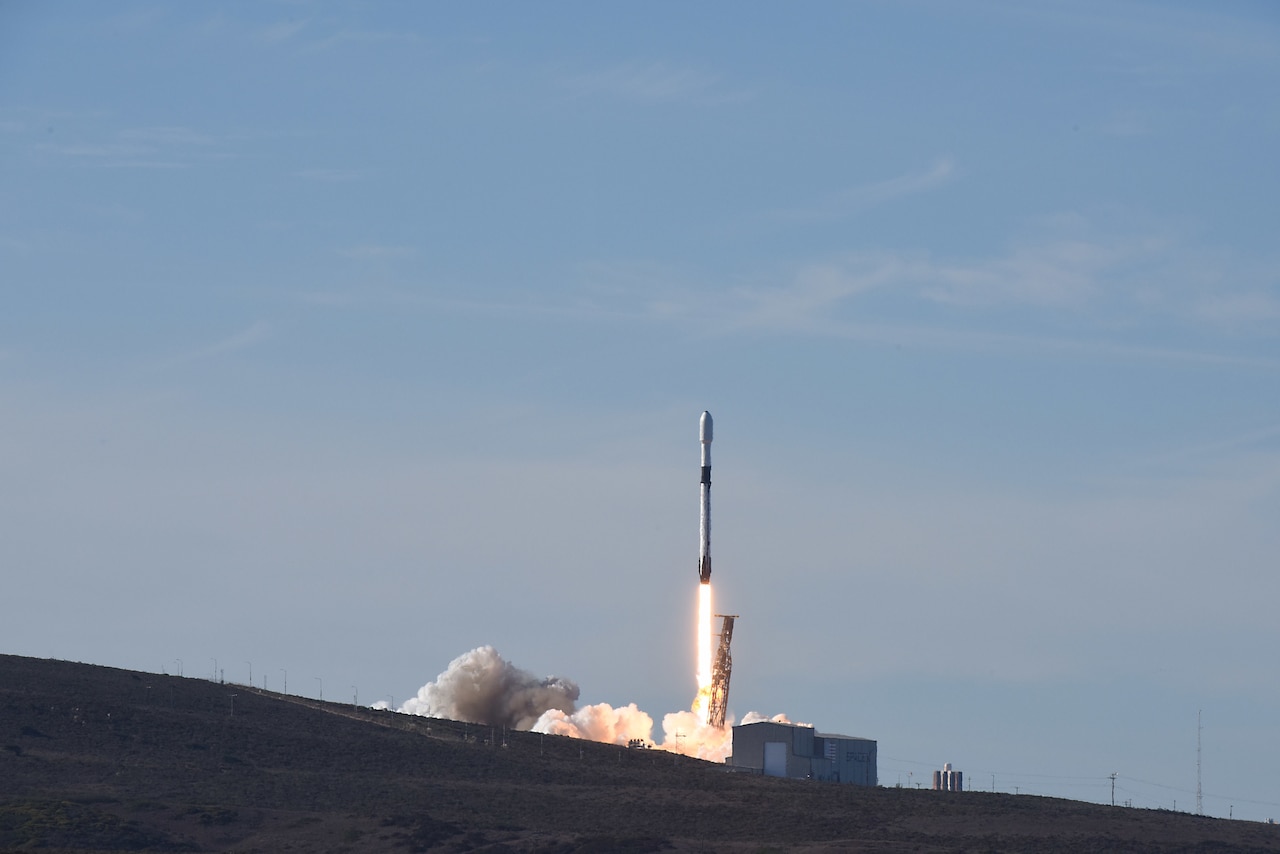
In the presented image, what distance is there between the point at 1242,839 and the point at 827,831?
24.1 meters

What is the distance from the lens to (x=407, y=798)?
125625 millimetres

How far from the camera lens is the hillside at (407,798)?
115m

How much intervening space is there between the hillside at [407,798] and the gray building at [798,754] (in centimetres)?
370

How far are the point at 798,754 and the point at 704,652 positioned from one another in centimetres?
1431

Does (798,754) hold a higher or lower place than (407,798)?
higher

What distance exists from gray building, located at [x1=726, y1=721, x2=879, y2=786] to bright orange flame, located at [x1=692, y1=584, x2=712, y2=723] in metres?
10.1

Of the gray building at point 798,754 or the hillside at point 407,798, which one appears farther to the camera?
the gray building at point 798,754

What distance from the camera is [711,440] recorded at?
155 metres

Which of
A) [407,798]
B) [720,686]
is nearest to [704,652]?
[720,686]

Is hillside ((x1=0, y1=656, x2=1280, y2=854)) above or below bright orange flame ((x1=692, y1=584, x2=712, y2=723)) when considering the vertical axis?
below

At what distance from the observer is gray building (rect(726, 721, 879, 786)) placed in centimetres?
14350

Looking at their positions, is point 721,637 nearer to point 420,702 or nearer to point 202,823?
point 420,702

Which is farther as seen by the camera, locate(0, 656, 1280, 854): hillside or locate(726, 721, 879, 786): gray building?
locate(726, 721, 879, 786): gray building

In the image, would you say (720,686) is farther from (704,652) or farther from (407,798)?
(407,798)
